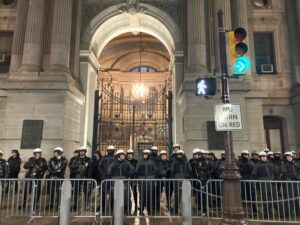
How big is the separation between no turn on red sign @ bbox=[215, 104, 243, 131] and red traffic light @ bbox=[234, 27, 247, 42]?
154 cm

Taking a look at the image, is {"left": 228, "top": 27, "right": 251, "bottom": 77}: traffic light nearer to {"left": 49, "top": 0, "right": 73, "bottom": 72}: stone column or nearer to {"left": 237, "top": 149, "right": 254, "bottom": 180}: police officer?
{"left": 237, "top": 149, "right": 254, "bottom": 180}: police officer

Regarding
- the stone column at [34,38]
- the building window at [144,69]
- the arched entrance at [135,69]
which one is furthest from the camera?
the building window at [144,69]

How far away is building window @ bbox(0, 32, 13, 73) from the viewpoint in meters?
16.8

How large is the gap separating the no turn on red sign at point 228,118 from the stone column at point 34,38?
11.1m

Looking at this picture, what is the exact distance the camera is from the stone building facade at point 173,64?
14328 mm

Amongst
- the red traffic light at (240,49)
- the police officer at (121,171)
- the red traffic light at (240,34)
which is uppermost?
the red traffic light at (240,34)

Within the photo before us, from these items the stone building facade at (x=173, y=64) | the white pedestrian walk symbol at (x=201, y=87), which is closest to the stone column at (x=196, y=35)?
the stone building facade at (x=173, y=64)

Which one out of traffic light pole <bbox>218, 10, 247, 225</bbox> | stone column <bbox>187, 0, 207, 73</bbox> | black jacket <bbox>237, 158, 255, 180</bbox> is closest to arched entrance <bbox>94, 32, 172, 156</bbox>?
stone column <bbox>187, 0, 207, 73</bbox>

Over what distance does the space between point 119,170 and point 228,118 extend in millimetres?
3925

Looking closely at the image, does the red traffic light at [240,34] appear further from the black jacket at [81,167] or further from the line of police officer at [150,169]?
the black jacket at [81,167]

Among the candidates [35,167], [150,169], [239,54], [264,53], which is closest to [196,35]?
[264,53]

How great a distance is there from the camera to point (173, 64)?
18344mm

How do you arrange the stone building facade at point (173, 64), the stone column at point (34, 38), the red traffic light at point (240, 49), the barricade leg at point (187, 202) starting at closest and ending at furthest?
the red traffic light at point (240, 49), the barricade leg at point (187, 202), the stone building facade at point (173, 64), the stone column at point (34, 38)

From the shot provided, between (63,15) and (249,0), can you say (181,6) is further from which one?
(63,15)
